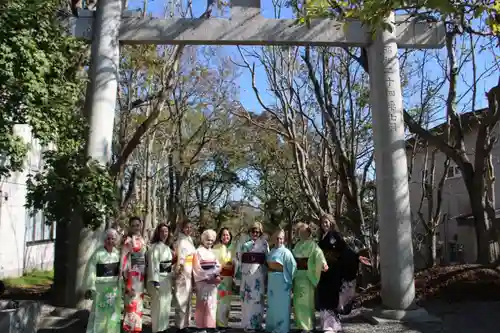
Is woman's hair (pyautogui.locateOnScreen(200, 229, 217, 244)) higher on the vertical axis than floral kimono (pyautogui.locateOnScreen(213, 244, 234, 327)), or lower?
higher

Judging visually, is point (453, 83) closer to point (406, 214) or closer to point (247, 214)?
point (406, 214)

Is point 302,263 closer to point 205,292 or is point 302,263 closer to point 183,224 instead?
point 205,292

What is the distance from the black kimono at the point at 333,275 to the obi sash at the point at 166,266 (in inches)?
88.0

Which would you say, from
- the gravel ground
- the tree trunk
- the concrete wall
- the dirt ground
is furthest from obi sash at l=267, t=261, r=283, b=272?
the concrete wall

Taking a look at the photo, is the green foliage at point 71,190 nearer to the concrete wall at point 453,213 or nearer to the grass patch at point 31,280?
the grass patch at point 31,280

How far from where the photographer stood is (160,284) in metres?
7.13

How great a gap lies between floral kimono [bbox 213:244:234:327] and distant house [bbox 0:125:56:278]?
8.24m

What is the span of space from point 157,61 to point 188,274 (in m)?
7.89

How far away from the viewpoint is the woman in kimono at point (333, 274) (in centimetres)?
751

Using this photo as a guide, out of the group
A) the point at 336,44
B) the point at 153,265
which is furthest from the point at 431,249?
the point at 153,265

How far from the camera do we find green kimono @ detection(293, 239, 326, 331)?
7258mm

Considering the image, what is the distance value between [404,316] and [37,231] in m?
15.0

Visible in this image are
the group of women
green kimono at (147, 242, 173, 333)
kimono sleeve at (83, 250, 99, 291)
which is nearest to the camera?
kimono sleeve at (83, 250, 99, 291)

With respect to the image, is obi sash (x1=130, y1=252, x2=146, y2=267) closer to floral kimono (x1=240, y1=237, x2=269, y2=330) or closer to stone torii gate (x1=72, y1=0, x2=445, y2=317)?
floral kimono (x1=240, y1=237, x2=269, y2=330)
